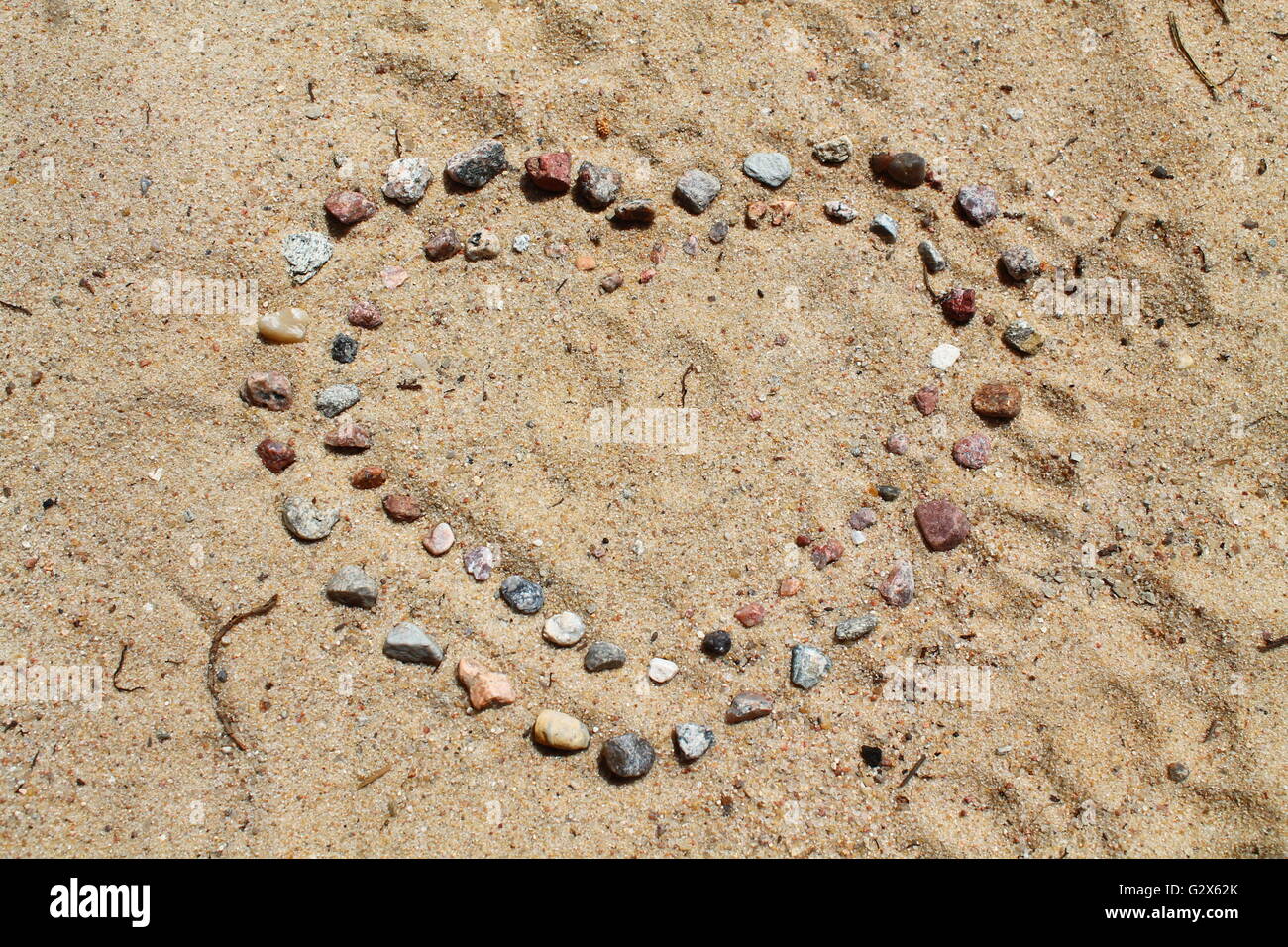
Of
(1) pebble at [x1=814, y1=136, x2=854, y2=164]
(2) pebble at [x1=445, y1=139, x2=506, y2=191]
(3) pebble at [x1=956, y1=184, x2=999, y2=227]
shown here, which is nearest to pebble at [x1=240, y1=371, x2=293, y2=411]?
(2) pebble at [x1=445, y1=139, x2=506, y2=191]

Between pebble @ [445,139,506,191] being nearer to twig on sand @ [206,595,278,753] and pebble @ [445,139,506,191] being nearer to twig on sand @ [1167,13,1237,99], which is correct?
twig on sand @ [206,595,278,753]

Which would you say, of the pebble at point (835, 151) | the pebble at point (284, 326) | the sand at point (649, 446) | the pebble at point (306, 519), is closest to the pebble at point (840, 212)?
the sand at point (649, 446)

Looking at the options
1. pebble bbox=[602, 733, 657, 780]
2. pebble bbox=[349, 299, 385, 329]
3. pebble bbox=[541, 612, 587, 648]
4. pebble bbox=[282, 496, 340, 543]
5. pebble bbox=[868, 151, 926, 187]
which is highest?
pebble bbox=[868, 151, 926, 187]

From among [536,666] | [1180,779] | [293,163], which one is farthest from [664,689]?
[293,163]

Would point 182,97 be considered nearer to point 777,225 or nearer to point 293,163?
point 293,163

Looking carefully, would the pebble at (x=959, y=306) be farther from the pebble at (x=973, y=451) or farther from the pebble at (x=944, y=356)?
the pebble at (x=973, y=451)

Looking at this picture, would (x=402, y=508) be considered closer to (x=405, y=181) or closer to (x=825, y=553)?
(x=405, y=181)
